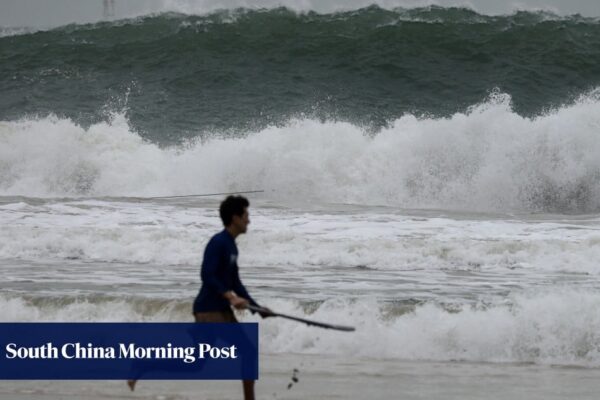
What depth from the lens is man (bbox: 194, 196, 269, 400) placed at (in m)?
5.41

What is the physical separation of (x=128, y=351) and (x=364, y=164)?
12109mm

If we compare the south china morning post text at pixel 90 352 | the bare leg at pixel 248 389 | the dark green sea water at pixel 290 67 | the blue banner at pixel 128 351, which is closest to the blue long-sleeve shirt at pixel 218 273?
the blue banner at pixel 128 351

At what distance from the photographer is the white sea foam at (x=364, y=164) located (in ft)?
60.7

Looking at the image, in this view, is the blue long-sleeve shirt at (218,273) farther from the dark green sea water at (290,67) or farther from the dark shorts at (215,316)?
the dark green sea water at (290,67)

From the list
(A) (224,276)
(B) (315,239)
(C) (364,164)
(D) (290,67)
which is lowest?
(A) (224,276)

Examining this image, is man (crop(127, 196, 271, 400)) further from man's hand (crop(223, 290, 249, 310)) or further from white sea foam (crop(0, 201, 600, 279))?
white sea foam (crop(0, 201, 600, 279))

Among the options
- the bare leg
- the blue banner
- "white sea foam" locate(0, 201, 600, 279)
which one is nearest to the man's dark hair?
the blue banner

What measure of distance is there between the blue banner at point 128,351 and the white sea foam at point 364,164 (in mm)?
9631

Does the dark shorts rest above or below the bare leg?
above

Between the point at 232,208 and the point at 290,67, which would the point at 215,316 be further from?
the point at 290,67

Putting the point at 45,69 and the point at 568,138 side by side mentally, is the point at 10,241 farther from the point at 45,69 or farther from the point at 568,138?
the point at 45,69

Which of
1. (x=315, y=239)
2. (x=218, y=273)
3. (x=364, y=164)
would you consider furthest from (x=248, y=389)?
(x=364, y=164)

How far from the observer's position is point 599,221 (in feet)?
48.4

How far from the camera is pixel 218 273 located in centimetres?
544
